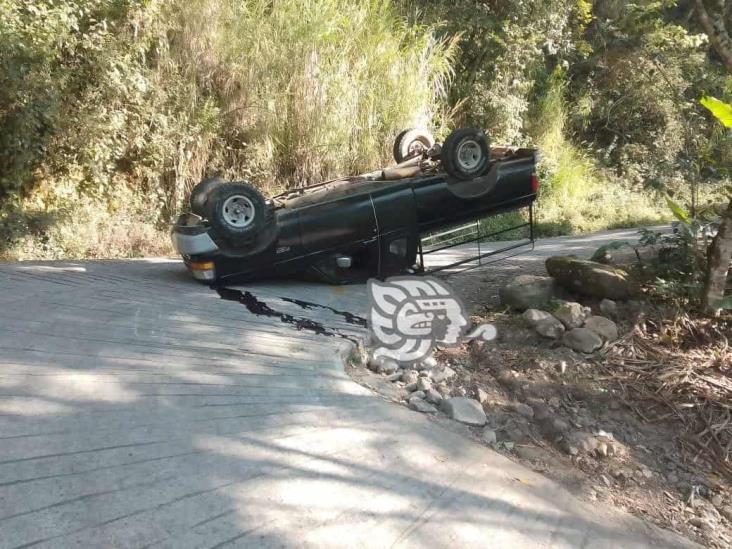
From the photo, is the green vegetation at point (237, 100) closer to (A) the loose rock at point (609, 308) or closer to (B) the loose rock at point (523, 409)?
(A) the loose rock at point (609, 308)

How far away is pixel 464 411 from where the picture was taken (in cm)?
369

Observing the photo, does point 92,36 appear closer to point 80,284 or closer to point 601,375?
point 80,284

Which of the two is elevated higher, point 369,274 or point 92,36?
point 92,36

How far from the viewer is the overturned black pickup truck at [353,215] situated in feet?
18.0

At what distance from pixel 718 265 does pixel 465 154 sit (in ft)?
9.11

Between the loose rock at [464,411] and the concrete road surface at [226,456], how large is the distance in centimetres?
29

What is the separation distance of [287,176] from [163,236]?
2.56 metres

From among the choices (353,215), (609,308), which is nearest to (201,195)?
(353,215)

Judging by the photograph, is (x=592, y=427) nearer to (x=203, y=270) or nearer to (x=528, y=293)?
(x=528, y=293)

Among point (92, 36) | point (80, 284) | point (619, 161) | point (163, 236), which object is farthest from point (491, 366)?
point (619, 161)

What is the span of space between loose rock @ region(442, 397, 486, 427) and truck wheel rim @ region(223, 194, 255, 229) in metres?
2.78

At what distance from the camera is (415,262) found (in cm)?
635

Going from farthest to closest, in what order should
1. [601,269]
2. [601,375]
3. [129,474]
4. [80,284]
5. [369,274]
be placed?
1. [369,274]
2. [601,269]
3. [80,284]
4. [601,375]
5. [129,474]

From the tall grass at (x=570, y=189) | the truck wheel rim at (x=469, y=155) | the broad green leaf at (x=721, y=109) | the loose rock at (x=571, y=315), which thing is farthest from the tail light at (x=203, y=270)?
the tall grass at (x=570, y=189)
